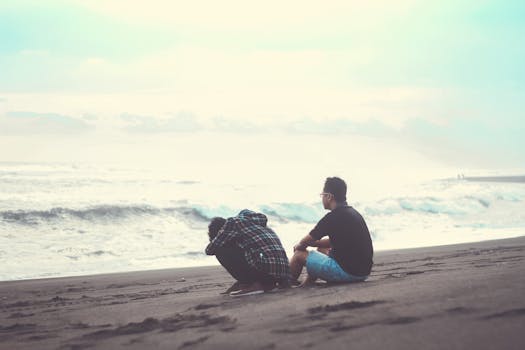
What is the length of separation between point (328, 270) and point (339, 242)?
11.6 inches

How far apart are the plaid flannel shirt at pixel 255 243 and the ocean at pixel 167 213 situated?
6.67 meters

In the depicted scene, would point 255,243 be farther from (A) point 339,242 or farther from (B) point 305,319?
(B) point 305,319

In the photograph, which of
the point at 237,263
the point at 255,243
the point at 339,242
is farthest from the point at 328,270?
the point at 237,263

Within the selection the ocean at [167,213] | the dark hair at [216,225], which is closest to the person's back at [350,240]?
the dark hair at [216,225]

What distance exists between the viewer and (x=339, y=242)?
612 centimetres

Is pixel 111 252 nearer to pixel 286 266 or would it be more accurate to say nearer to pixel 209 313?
pixel 286 266

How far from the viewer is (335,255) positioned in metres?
6.23

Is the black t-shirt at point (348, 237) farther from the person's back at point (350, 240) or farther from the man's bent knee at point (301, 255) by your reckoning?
the man's bent knee at point (301, 255)

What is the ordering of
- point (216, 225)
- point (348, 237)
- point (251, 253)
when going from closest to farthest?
point (348, 237) → point (251, 253) → point (216, 225)

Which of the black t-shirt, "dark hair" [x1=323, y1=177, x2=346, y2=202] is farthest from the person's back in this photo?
"dark hair" [x1=323, y1=177, x2=346, y2=202]

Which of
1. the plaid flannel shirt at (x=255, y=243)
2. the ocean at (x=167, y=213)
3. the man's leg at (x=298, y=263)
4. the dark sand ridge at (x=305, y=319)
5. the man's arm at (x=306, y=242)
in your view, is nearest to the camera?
the dark sand ridge at (x=305, y=319)

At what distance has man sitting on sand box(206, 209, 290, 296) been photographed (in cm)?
628

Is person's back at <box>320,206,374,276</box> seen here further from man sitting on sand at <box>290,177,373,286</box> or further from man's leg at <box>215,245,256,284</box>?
man's leg at <box>215,245,256,284</box>

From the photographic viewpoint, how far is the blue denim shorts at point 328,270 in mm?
6188
